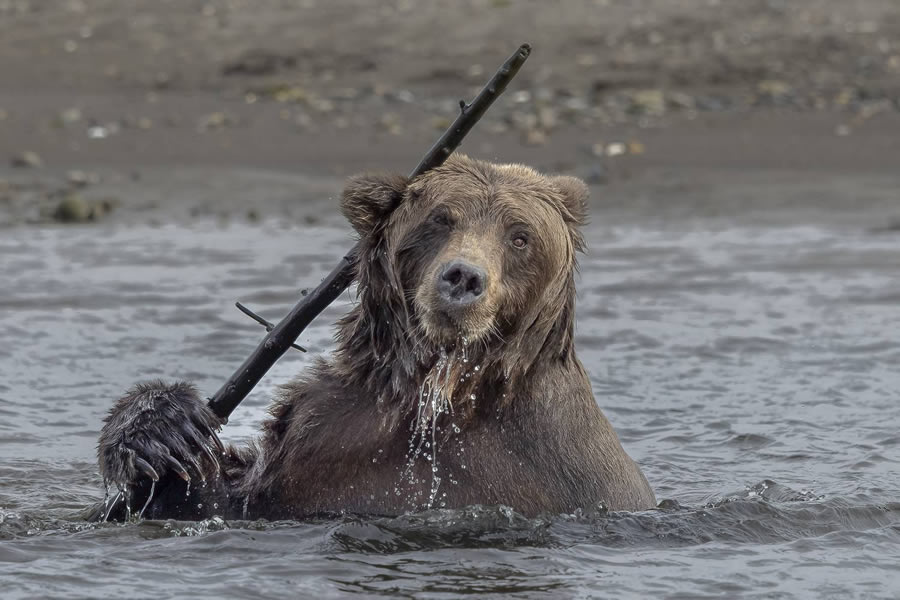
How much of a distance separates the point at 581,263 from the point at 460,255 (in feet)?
21.0

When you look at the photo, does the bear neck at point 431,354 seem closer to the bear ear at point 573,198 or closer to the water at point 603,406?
the bear ear at point 573,198

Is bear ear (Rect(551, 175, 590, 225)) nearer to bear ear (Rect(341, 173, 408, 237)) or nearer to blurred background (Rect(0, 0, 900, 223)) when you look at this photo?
bear ear (Rect(341, 173, 408, 237))

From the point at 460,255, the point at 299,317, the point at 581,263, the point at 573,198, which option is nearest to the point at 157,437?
the point at 299,317

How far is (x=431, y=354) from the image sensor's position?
5.38m

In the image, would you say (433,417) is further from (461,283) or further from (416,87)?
(416,87)

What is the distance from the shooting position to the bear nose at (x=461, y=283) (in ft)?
16.3

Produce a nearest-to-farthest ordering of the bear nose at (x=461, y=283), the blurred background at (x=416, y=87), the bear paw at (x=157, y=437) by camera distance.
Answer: the bear nose at (x=461, y=283)
the bear paw at (x=157, y=437)
the blurred background at (x=416, y=87)

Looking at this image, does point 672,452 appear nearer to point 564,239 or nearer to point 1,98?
point 564,239

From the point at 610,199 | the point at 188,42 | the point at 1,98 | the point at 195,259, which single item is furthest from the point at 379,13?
the point at 195,259

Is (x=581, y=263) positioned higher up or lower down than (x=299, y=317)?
higher up

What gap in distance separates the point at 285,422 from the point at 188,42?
13060mm

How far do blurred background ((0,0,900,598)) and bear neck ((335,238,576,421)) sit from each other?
442 millimetres

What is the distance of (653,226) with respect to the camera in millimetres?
12891

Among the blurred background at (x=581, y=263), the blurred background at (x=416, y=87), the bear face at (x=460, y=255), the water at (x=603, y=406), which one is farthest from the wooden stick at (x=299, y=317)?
the blurred background at (x=416, y=87)
